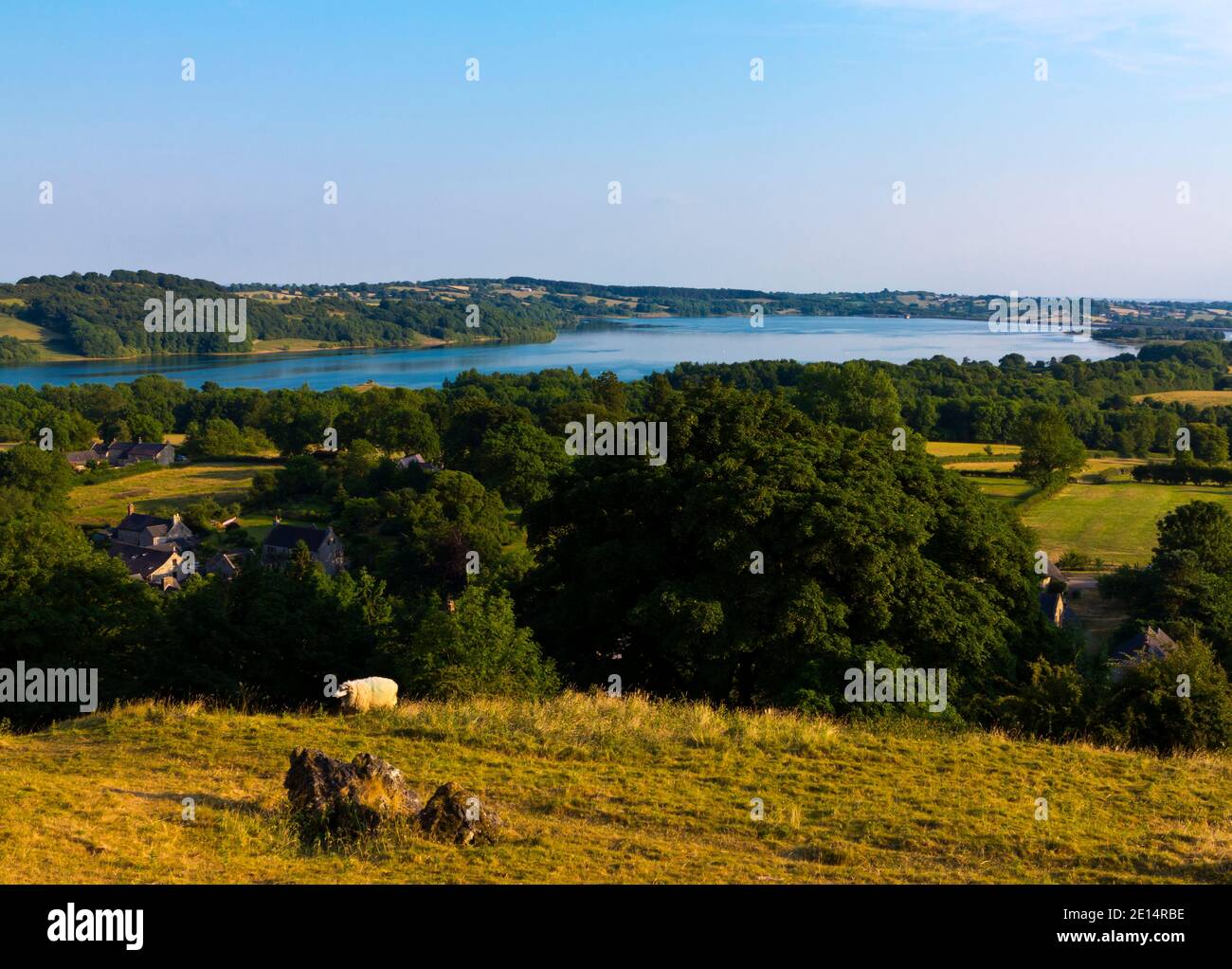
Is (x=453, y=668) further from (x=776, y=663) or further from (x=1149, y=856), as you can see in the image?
(x=1149, y=856)

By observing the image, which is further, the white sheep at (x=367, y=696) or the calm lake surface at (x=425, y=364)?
the calm lake surface at (x=425, y=364)

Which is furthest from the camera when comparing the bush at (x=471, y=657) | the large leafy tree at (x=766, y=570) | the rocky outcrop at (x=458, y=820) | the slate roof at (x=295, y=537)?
the slate roof at (x=295, y=537)

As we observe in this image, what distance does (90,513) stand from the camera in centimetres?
6675

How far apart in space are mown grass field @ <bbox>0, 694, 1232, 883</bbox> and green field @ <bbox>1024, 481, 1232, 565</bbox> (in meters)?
40.9

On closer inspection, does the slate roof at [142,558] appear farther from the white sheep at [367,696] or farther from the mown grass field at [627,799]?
the mown grass field at [627,799]

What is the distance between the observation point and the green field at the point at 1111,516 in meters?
53.8

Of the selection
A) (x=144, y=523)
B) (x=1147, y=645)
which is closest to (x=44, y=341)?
(x=144, y=523)

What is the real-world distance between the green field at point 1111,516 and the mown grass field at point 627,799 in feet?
134

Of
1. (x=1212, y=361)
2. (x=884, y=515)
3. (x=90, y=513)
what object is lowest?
(x=90, y=513)

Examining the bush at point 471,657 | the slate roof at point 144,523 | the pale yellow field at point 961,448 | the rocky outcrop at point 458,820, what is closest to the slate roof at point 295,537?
the slate roof at point 144,523

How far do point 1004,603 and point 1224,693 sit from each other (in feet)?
19.5

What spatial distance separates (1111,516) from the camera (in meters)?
62.2
